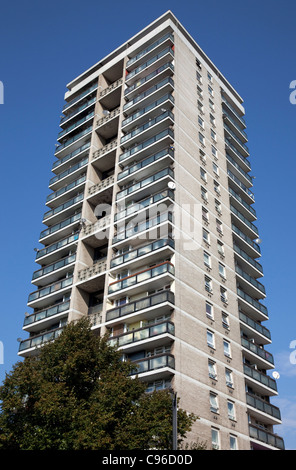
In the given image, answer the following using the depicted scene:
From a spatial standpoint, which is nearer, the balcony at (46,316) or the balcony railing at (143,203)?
the balcony railing at (143,203)

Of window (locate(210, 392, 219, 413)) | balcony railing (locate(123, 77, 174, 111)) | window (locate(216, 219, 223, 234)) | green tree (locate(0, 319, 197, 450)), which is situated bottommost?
green tree (locate(0, 319, 197, 450))

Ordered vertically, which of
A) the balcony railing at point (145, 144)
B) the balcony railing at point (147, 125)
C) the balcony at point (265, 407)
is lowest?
the balcony at point (265, 407)

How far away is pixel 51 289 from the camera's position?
43.7 meters

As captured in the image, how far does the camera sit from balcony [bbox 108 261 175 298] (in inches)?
1395

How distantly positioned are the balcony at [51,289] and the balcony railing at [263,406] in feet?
55.8

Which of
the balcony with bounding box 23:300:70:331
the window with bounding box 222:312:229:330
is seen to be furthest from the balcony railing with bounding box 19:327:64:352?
the window with bounding box 222:312:229:330

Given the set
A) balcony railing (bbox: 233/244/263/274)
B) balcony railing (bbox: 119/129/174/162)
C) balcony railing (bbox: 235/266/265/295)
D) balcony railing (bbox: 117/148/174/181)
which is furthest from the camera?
balcony railing (bbox: 233/244/263/274)

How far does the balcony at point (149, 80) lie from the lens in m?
48.4

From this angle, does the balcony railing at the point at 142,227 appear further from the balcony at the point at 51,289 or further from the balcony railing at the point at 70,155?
the balcony railing at the point at 70,155

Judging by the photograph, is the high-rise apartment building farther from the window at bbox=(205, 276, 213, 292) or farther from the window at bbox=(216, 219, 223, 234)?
the window at bbox=(205, 276, 213, 292)

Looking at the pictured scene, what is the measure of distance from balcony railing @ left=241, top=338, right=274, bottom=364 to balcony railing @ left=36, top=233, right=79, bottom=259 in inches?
674

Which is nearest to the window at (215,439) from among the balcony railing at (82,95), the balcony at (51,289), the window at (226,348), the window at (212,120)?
the window at (226,348)
